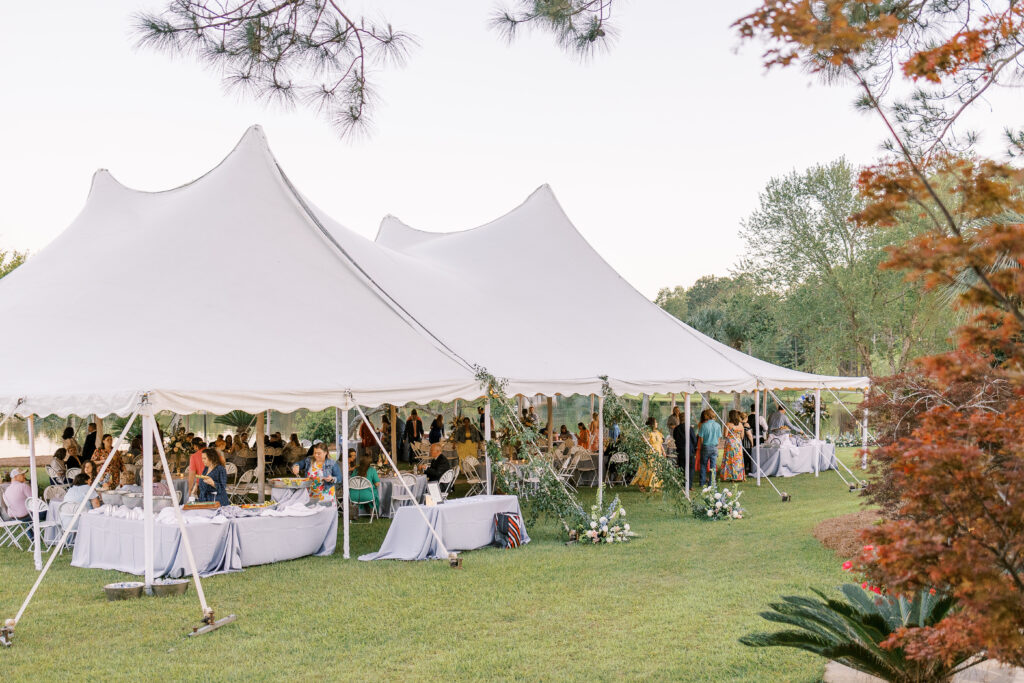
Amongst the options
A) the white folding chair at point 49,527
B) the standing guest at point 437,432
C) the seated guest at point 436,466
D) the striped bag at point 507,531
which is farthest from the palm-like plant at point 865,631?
the standing guest at point 437,432

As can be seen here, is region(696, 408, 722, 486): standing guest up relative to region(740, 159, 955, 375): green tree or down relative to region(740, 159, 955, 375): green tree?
down

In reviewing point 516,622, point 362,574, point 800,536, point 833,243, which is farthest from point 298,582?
point 833,243

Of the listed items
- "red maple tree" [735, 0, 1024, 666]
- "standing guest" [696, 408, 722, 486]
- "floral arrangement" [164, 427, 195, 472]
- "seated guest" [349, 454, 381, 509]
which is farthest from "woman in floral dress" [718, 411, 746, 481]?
"red maple tree" [735, 0, 1024, 666]

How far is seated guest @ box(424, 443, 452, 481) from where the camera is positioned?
12.4m

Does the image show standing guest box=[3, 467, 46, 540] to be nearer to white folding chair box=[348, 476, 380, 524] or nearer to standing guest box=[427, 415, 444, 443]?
white folding chair box=[348, 476, 380, 524]

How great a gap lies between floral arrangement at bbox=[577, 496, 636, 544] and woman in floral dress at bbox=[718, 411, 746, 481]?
654cm

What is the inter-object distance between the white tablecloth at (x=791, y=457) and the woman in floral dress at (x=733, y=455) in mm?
1106

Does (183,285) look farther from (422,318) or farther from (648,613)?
(648,613)

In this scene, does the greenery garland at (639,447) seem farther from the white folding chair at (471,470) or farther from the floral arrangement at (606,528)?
the white folding chair at (471,470)

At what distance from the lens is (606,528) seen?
10.7 meters

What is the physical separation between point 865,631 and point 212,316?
803 cm

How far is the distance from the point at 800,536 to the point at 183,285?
8.22 metres

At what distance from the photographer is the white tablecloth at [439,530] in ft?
32.8

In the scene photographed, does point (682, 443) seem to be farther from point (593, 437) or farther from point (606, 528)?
point (606, 528)
